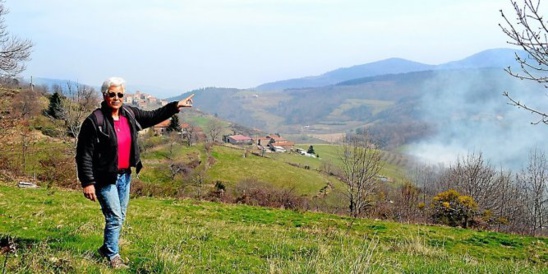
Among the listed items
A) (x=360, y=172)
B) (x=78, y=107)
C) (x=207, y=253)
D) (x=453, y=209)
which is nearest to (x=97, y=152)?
(x=207, y=253)

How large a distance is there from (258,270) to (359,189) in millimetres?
25739

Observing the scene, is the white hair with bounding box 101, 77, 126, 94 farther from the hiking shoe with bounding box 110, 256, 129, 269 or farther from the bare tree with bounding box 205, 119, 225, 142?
the bare tree with bounding box 205, 119, 225, 142

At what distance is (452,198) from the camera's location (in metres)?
30.4

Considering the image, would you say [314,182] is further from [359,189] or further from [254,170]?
[359,189]

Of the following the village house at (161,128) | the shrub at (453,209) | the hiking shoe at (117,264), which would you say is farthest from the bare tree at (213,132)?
the hiking shoe at (117,264)

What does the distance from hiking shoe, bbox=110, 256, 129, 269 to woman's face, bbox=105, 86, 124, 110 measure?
6.08 ft

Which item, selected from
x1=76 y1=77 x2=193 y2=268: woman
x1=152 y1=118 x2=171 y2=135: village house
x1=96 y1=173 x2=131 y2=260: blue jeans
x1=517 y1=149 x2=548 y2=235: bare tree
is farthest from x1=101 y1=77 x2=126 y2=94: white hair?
x1=152 y1=118 x2=171 y2=135: village house

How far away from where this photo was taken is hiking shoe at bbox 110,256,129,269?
4.96 metres

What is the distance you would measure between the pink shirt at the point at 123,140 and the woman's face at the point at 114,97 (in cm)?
23

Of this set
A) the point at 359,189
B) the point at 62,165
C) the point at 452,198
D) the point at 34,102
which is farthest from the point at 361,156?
the point at 34,102

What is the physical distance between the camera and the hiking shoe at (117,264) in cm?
496

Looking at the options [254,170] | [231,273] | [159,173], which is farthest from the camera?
[254,170]

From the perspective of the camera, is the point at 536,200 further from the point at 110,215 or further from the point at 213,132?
the point at 213,132

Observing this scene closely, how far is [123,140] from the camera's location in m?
5.21
